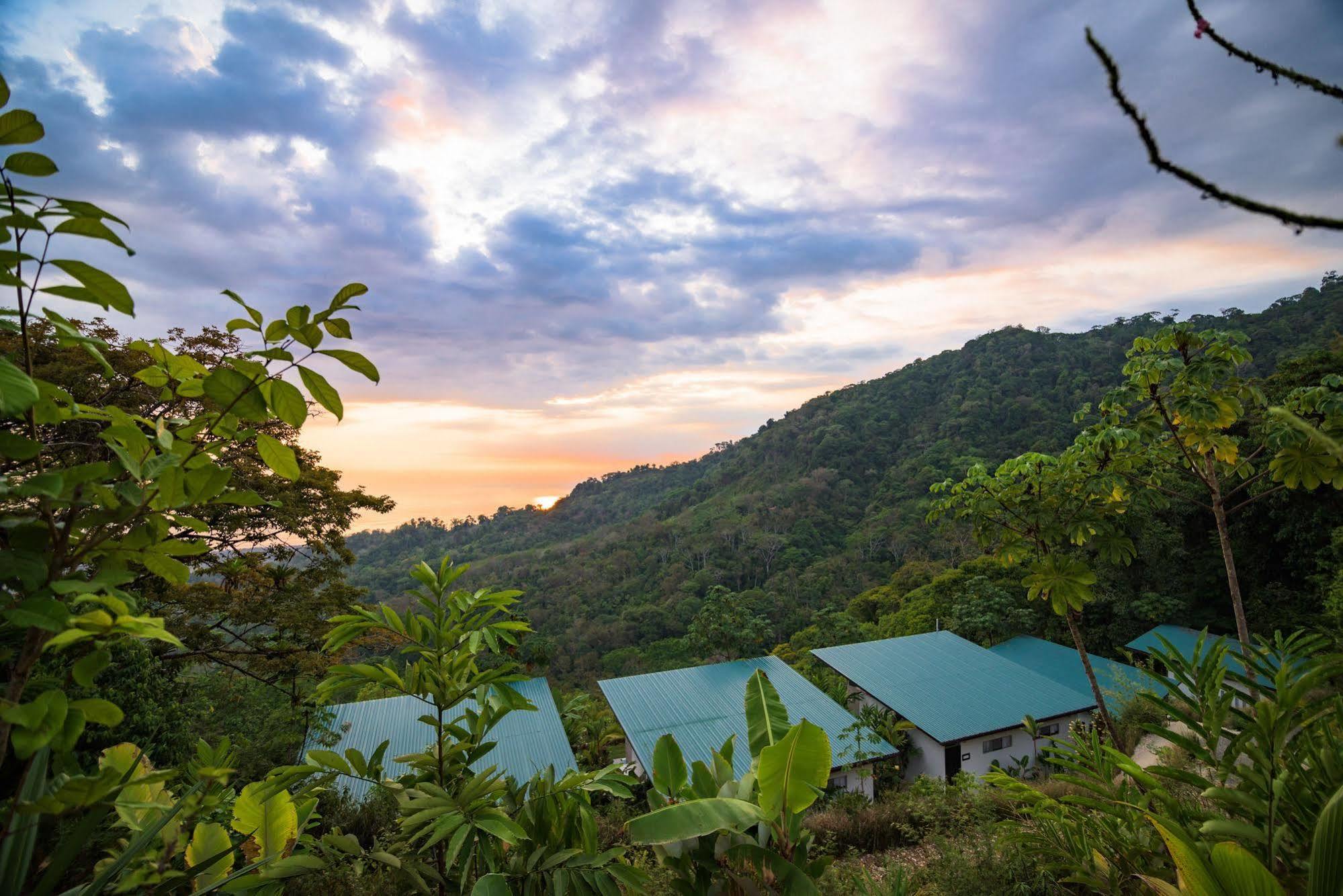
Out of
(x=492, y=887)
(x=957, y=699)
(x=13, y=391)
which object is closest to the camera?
(x=13, y=391)

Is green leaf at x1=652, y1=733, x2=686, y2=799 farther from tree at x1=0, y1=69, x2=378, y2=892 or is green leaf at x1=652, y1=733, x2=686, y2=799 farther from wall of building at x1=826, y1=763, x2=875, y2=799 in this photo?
wall of building at x1=826, y1=763, x2=875, y2=799

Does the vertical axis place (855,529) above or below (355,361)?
below

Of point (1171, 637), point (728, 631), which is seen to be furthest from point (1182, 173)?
point (1171, 637)

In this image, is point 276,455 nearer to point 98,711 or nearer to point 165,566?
point 165,566

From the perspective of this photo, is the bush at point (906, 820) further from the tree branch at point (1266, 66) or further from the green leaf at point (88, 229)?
the green leaf at point (88, 229)

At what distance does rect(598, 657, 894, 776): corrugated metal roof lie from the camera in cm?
940

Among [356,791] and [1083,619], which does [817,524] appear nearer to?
[1083,619]

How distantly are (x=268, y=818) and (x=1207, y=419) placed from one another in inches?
203

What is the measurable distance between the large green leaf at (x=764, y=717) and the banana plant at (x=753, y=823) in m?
0.27

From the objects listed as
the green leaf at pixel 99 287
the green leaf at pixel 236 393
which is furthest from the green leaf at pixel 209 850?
the green leaf at pixel 99 287

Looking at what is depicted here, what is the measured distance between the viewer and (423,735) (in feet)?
31.1

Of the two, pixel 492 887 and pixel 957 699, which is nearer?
pixel 492 887

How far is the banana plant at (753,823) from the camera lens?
4.90 feet

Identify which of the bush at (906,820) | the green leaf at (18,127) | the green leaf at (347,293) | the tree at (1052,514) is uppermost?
the green leaf at (18,127)
